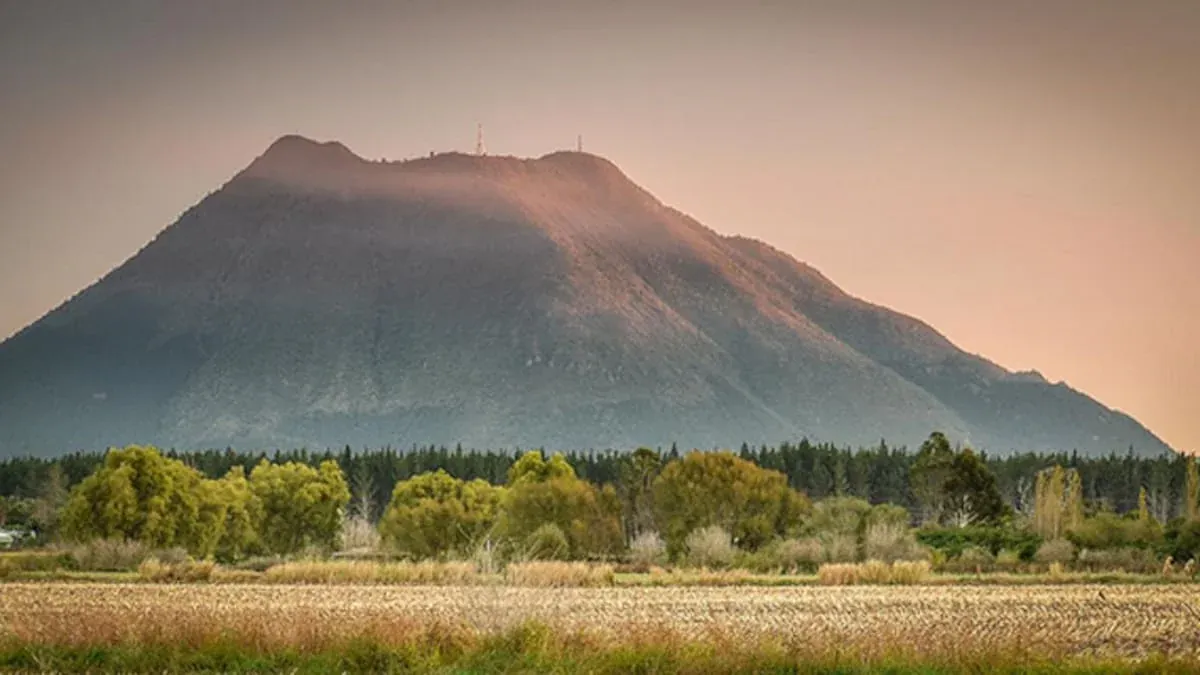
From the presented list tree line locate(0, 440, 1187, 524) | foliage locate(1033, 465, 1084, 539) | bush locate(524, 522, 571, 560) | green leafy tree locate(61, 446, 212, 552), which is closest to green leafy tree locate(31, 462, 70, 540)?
tree line locate(0, 440, 1187, 524)

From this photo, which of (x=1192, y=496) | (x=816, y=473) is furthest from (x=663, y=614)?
(x=816, y=473)

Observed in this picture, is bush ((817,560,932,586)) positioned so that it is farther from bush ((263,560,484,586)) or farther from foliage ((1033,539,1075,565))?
bush ((263,560,484,586))

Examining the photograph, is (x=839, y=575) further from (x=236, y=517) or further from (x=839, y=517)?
(x=236, y=517)

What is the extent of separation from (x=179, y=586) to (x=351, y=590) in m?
7.46

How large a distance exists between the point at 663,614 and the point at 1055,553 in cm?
3692

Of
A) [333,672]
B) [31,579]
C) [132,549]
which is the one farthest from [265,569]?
[333,672]

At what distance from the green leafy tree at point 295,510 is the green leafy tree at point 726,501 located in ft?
77.5

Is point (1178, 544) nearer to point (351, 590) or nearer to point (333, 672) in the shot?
point (351, 590)

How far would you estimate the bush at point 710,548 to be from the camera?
73188 mm

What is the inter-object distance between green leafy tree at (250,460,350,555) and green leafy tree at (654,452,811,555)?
23.6 meters

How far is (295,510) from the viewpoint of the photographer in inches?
3772

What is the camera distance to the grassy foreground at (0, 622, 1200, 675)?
25.6 meters

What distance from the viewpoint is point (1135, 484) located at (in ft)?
485

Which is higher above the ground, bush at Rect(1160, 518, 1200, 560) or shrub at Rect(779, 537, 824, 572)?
bush at Rect(1160, 518, 1200, 560)
